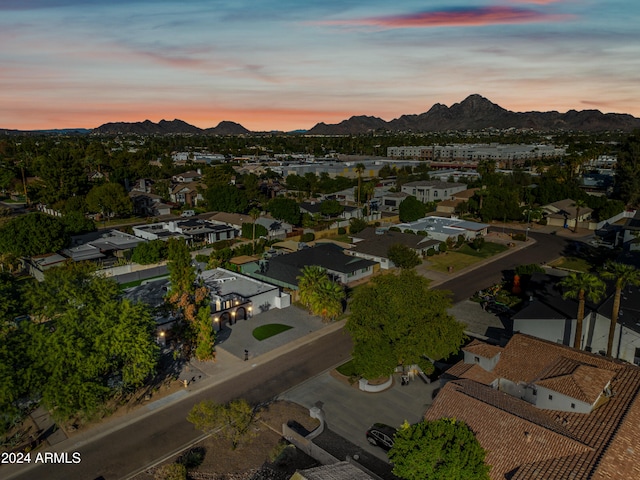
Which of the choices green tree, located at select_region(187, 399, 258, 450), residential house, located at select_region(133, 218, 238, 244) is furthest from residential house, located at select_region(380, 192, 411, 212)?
green tree, located at select_region(187, 399, 258, 450)

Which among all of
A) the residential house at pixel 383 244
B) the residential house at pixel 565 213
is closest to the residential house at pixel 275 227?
the residential house at pixel 383 244

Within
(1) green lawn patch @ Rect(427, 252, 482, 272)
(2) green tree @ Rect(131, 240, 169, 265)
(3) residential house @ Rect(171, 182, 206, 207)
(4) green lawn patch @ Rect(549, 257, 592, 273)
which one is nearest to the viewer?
(2) green tree @ Rect(131, 240, 169, 265)

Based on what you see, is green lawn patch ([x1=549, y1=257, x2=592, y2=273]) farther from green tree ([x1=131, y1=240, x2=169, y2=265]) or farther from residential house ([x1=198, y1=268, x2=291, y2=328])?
green tree ([x1=131, y1=240, x2=169, y2=265])

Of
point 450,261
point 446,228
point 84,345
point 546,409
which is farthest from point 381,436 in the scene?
point 446,228

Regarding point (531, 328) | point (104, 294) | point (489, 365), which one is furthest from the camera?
point (531, 328)

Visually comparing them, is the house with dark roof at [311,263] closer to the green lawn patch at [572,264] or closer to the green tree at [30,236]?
the green lawn patch at [572,264]

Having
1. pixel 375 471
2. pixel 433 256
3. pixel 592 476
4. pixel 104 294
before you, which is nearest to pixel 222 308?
pixel 104 294

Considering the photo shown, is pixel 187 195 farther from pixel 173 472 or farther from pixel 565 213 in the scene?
pixel 173 472

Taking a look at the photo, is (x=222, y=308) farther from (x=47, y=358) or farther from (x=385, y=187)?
(x=385, y=187)
